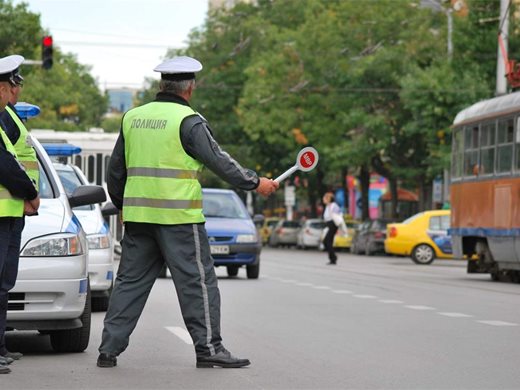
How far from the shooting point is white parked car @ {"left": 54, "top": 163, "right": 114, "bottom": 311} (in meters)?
15.4

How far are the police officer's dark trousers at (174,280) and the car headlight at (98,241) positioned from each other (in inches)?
235

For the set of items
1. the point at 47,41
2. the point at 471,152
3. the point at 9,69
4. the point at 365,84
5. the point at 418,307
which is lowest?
the point at 418,307

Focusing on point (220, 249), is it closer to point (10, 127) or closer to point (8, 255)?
point (10, 127)

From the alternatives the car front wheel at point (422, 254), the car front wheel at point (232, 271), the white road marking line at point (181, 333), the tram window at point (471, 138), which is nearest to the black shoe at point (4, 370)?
the white road marking line at point (181, 333)

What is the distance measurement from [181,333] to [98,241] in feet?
9.88

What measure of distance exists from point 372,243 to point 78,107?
41.3m

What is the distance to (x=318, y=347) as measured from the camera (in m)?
11.7

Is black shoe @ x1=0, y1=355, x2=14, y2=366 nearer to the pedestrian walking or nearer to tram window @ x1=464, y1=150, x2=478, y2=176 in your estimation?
tram window @ x1=464, y1=150, x2=478, y2=176

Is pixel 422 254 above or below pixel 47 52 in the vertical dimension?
below

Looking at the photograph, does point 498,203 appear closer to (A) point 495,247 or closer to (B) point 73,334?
(A) point 495,247

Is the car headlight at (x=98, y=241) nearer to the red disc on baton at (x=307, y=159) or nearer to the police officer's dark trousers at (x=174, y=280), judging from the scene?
the red disc on baton at (x=307, y=159)

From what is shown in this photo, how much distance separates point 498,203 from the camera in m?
25.9

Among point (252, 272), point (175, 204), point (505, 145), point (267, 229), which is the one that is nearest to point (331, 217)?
point (252, 272)

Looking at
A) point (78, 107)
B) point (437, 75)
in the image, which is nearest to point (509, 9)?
point (437, 75)
